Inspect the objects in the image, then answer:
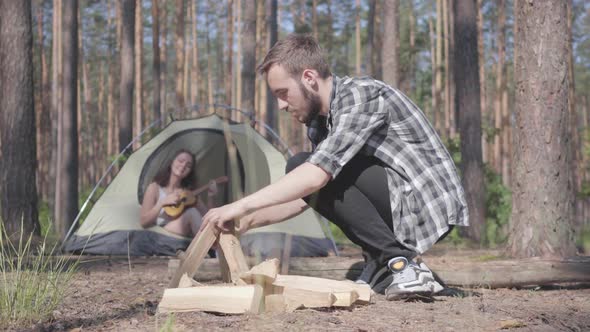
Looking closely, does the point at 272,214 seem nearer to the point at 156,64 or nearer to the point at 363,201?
the point at 363,201

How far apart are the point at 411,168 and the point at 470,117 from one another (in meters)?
6.41

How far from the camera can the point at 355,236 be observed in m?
2.93

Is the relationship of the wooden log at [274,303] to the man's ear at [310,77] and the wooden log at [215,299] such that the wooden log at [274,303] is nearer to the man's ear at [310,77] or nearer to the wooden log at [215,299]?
the wooden log at [215,299]

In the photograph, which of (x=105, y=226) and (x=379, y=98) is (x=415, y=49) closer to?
(x=105, y=226)

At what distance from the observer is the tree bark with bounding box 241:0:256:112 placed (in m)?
12.0

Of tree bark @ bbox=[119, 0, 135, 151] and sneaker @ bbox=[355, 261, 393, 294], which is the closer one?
sneaker @ bbox=[355, 261, 393, 294]

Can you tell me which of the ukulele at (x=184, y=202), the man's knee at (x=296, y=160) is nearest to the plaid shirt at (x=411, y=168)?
the man's knee at (x=296, y=160)

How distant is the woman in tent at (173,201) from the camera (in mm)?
6203

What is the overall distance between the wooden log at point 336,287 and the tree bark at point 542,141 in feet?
5.56

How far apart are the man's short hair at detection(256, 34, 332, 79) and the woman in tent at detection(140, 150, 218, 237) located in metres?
3.69

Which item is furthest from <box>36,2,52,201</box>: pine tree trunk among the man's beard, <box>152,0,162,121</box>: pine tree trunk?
the man's beard

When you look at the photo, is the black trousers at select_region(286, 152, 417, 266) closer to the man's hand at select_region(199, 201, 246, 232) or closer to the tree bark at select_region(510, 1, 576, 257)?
the man's hand at select_region(199, 201, 246, 232)

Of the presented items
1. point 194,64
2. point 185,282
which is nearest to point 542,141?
point 185,282

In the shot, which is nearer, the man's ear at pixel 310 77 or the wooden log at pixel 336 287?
the wooden log at pixel 336 287
